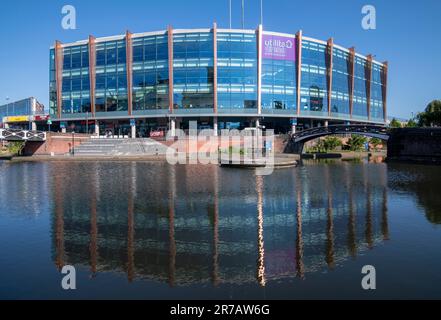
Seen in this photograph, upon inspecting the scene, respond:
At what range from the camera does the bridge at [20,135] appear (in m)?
83.2

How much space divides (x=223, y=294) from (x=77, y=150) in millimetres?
82953

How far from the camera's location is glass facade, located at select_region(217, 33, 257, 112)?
310 feet

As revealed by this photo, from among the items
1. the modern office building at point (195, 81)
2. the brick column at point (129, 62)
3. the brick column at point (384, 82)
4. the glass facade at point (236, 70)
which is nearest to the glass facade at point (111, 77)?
the modern office building at point (195, 81)

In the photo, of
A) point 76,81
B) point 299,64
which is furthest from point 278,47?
point 76,81

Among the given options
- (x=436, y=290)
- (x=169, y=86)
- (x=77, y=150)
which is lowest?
(x=436, y=290)

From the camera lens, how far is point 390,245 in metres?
17.5

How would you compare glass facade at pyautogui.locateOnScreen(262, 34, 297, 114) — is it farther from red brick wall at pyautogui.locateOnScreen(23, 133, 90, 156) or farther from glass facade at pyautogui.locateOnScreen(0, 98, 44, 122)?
glass facade at pyautogui.locateOnScreen(0, 98, 44, 122)

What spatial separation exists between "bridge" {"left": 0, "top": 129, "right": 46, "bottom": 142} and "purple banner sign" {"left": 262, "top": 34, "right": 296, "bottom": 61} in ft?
190

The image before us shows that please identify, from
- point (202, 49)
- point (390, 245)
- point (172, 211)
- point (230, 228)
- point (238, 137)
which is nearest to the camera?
point (390, 245)

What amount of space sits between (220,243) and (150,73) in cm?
8547

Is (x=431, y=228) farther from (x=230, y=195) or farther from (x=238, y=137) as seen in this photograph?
(x=238, y=137)

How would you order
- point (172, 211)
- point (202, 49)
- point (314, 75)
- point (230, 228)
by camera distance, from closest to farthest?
point (230, 228), point (172, 211), point (202, 49), point (314, 75)

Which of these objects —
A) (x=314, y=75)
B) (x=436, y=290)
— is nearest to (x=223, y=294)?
(x=436, y=290)

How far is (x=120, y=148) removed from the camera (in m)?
86.4
